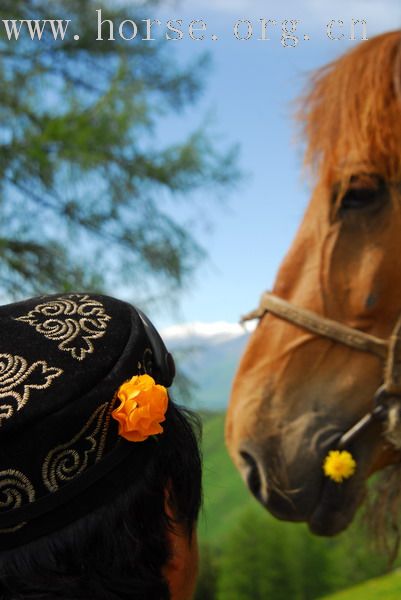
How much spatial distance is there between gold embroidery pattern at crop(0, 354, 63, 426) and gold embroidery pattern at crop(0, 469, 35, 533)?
6 centimetres

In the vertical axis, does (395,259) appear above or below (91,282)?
above

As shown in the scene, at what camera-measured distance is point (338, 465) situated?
5.60 ft

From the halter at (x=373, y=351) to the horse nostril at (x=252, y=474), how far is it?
0.23 meters

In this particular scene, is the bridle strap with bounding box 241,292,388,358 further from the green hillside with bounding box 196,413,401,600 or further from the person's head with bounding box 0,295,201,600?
the green hillside with bounding box 196,413,401,600

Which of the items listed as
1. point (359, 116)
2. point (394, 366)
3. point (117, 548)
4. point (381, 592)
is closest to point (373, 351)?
point (394, 366)

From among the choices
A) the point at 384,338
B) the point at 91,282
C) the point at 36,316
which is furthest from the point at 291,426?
the point at 91,282

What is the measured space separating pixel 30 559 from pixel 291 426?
107 cm

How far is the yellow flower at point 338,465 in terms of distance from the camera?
1.71 m

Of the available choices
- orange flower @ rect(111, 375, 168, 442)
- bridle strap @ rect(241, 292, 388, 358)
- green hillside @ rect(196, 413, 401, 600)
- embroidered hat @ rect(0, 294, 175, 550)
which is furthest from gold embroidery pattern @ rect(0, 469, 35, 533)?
green hillside @ rect(196, 413, 401, 600)

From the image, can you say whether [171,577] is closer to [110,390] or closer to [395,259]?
[110,390]

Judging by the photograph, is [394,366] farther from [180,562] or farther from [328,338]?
[180,562]

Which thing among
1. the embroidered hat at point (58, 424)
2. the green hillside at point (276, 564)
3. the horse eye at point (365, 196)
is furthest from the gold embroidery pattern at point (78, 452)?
the green hillside at point (276, 564)

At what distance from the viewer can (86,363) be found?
0.77 metres

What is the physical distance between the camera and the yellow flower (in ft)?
5.60
